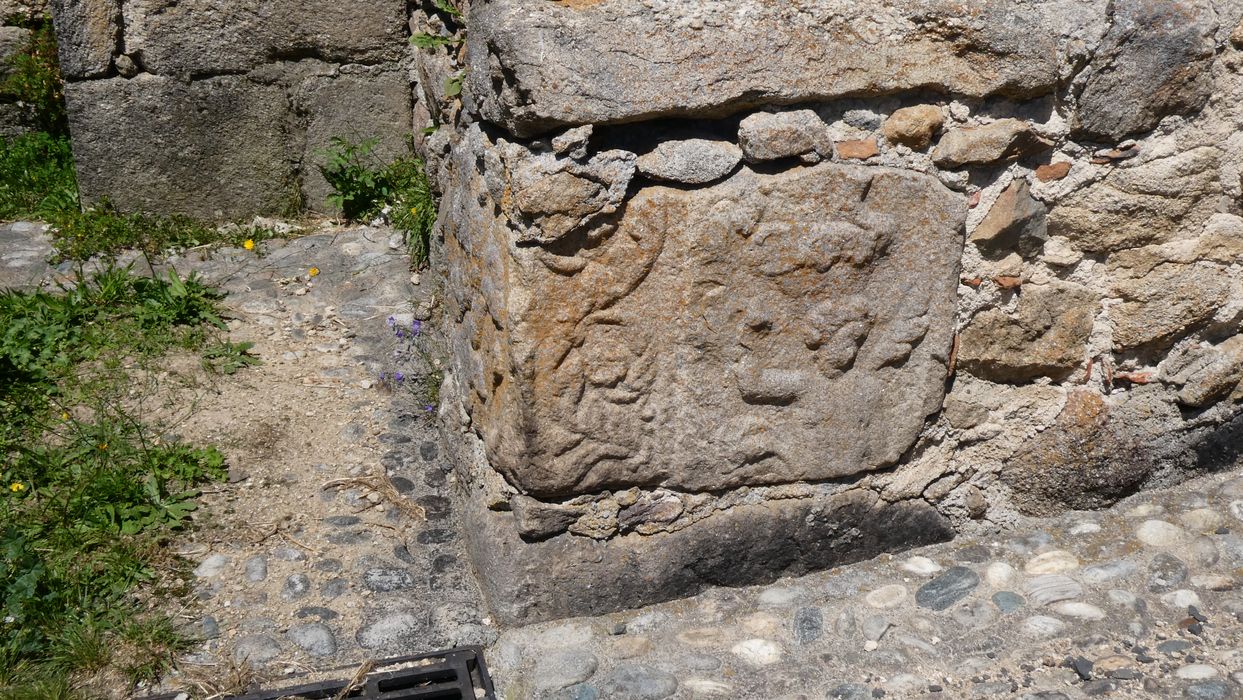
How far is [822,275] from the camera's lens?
2.44 m

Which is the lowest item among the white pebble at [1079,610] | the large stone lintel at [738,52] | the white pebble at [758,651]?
the white pebble at [758,651]

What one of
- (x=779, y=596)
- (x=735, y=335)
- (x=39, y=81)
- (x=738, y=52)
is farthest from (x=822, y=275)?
(x=39, y=81)

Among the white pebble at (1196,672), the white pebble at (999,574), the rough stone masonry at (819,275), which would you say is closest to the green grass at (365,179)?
the rough stone masonry at (819,275)

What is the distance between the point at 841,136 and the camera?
2381mm

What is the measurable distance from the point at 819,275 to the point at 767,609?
2.59 feet

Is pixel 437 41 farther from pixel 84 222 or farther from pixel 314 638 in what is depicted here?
pixel 84 222

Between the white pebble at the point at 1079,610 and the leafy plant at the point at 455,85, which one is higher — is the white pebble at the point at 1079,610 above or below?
below

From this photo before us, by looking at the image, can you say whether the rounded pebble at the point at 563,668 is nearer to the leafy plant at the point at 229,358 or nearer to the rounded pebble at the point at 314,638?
the rounded pebble at the point at 314,638

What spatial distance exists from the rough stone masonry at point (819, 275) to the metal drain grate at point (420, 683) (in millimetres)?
172

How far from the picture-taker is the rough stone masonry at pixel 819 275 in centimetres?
225

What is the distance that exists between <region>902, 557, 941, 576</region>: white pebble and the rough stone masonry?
61 mm

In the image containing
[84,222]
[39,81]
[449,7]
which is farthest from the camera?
[39,81]

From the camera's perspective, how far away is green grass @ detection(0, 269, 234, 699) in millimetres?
2430

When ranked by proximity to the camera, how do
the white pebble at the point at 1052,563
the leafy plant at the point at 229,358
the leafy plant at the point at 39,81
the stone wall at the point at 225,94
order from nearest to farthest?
the white pebble at the point at 1052,563 < the leafy plant at the point at 229,358 < the stone wall at the point at 225,94 < the leafy plant at the point at 39,81
